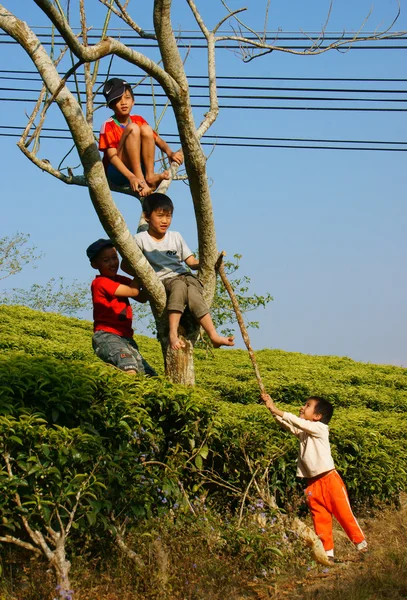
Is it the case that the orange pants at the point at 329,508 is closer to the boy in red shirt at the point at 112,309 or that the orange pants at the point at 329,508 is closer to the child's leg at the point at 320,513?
the child's leg at the point at 320,513

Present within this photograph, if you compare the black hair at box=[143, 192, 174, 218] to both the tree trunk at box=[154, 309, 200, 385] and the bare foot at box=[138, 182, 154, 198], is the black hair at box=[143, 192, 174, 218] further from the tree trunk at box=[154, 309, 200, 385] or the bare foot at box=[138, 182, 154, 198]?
the tree trunk at box=[154, 309, 200, 385]

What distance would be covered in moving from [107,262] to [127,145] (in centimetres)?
105

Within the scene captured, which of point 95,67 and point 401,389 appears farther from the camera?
point 401,389

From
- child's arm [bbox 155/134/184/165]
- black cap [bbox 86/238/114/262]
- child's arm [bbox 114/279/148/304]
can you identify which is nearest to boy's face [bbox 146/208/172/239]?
black cap [bbox 86/238/114/262]

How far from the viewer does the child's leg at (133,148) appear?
20.6 ft

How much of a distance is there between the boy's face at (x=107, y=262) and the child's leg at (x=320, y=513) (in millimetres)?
2584

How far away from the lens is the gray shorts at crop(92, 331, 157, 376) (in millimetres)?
6262

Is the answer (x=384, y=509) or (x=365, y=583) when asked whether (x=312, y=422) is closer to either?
(x=365, y=583)

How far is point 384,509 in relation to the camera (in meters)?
8.01

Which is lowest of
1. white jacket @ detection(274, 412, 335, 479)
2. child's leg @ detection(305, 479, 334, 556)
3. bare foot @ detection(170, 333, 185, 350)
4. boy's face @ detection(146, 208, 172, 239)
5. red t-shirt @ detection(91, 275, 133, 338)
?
child's leg @ detection(305, 479, 334, 556)

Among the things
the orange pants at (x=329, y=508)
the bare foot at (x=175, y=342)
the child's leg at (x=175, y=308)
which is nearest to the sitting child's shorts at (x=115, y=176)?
the child's leg at (x=175, y=308)

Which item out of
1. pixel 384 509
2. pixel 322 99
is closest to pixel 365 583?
pixel 384 509

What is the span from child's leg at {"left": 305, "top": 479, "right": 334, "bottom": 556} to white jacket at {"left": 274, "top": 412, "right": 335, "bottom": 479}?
0.41 ft

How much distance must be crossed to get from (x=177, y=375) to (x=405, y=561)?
2.40 meters
